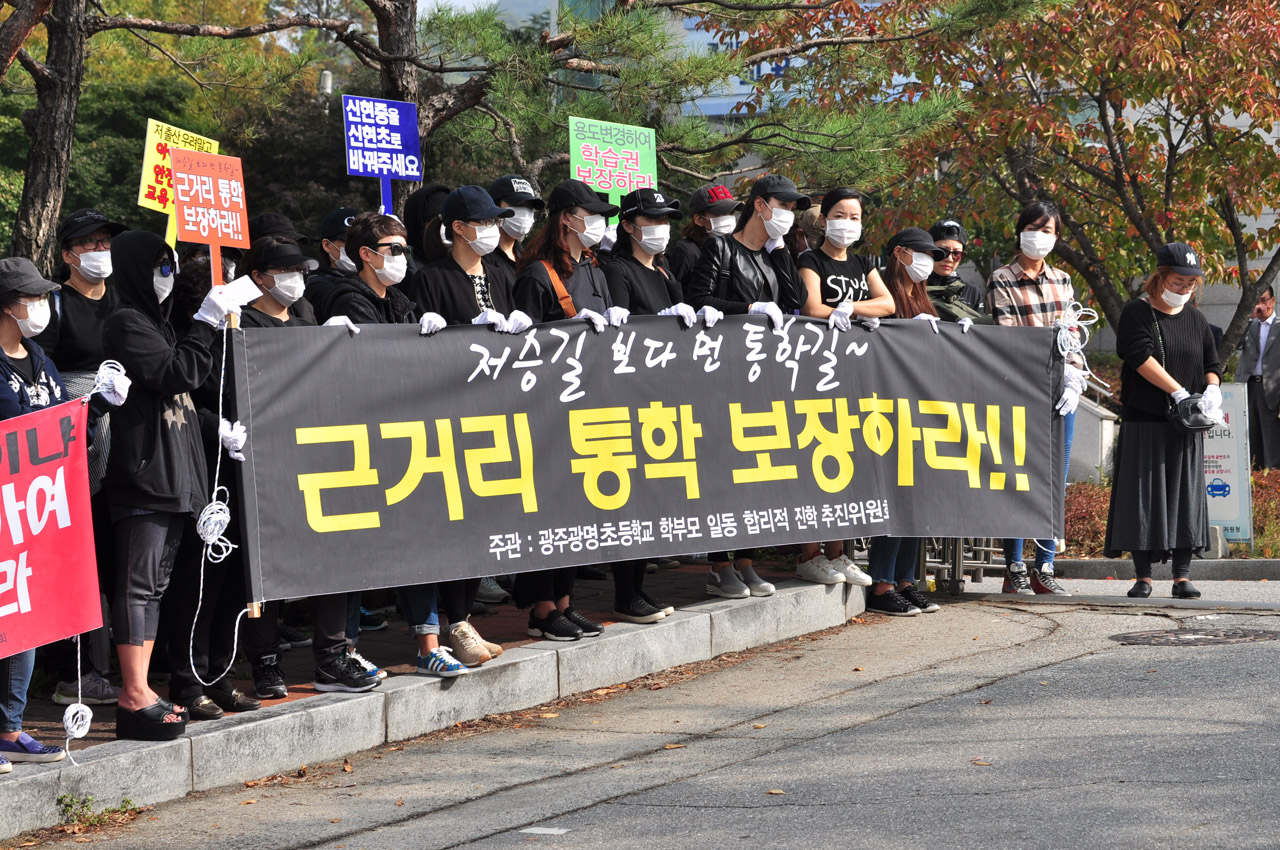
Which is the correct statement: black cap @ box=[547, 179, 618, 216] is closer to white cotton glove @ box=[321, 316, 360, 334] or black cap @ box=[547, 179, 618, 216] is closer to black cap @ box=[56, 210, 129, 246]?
white cotton glove @ box=[321, 316, 360, 334]

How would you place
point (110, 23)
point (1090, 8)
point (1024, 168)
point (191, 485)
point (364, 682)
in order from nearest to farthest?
point (191, 485), point (364, 682), point (110, 23), point (1090, 8), point (1024, 168)

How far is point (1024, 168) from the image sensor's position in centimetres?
1582

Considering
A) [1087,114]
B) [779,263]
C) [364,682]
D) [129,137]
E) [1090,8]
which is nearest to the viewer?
[364,682]

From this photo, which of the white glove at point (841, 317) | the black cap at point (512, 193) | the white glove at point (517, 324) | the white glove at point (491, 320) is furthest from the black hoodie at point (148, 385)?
the white glove at point (841, 317)

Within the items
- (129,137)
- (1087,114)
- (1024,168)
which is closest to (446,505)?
(1024,168)

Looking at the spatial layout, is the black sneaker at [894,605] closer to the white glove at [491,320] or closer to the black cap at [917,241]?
the black cap at [917,241]

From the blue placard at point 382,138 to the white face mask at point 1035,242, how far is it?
4.28m

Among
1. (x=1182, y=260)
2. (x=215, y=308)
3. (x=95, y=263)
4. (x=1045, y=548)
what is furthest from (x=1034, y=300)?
(x=95, y=263)

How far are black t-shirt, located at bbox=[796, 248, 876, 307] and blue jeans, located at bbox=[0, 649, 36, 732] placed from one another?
14.7ft

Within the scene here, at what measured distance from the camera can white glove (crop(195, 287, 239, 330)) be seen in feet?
17.5

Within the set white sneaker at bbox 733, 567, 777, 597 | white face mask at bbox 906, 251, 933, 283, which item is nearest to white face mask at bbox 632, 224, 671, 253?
white face mask at bbox 906, 251, 933, 283

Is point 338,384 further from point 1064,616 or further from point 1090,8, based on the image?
point 1090,8

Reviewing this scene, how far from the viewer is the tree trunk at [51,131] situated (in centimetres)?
1027

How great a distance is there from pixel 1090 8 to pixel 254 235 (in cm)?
939
